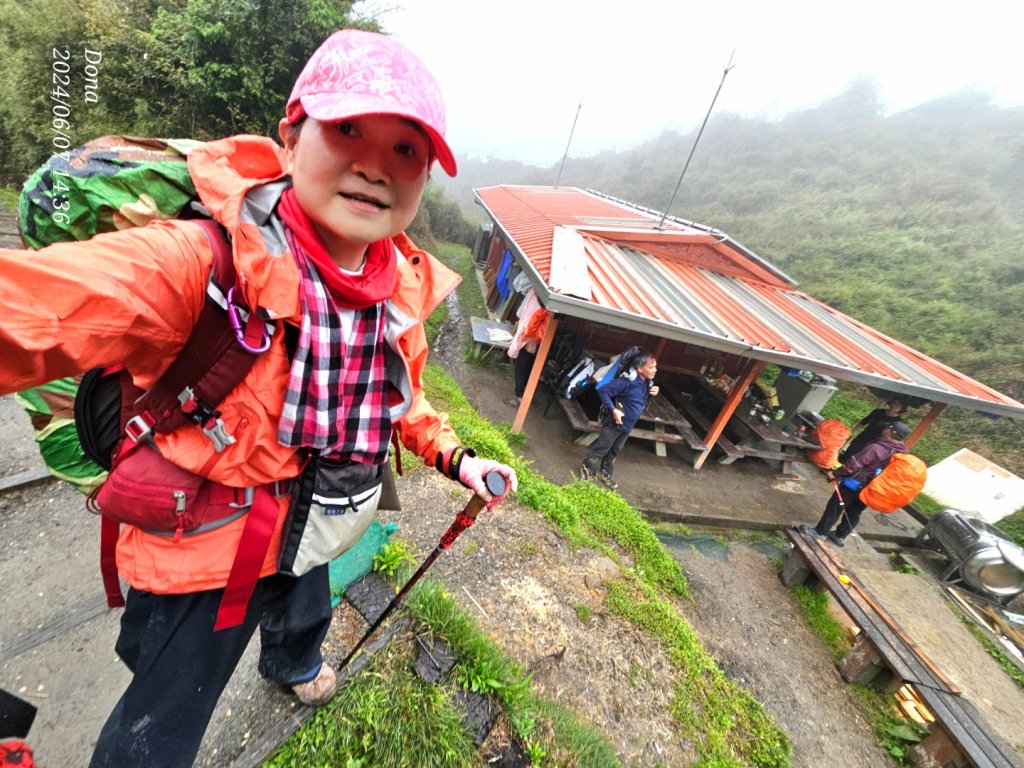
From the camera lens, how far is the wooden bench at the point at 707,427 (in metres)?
8.15

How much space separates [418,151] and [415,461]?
3.68 meters

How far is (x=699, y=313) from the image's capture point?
263 inches

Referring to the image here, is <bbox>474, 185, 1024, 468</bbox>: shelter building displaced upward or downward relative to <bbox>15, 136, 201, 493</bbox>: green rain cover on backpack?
downward

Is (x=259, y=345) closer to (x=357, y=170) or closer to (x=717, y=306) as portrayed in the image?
(x=357, y=170)

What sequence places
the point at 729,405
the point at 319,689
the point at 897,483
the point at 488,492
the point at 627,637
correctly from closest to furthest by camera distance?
the point at 488,492 → the point at 319,689 → the point at 627,637 → the point at 897,483 → the point at 729,405

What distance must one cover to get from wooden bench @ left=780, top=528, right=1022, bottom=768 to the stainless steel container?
3.15 metres

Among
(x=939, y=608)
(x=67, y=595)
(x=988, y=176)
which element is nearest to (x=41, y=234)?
(x=67, y=595)

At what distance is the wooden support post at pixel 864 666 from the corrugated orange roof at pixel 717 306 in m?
3.86

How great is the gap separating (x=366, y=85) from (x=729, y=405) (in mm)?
8034

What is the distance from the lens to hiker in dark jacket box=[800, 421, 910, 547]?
19.7 feet

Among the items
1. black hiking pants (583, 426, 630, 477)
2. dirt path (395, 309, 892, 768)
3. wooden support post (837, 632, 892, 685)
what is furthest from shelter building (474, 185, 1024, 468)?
wooden support post (837, 632, 892, 685)

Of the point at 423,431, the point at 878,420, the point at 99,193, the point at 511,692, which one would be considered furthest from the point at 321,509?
the point at 878,420

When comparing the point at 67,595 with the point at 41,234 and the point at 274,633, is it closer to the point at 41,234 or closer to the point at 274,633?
the point at 274,633

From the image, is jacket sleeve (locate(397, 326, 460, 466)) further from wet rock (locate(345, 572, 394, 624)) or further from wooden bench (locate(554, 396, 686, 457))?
wooden bench (locate(554, 396, 686, 457))
